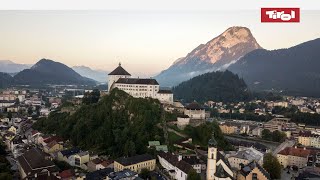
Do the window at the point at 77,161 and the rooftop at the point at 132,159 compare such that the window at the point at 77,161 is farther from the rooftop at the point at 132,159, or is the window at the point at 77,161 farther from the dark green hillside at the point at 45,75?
the dark green hillside at the point at 45,75

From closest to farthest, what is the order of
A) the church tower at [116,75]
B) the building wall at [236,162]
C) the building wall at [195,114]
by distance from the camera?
the building wall at [236,162], the building wall at [195,114], the church tower at [116,75]

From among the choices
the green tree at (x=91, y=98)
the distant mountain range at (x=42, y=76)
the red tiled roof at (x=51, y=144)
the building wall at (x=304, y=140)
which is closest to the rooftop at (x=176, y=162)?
the red tiled roof at (x=51, y=144)

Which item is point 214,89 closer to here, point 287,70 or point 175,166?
point 287,70

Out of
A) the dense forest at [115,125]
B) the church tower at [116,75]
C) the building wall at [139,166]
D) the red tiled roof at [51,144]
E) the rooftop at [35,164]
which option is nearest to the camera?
the rooftop at [35,164]

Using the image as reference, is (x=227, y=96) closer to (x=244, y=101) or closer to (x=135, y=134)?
(x=244, y=101)

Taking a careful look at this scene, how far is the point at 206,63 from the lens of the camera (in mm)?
96125

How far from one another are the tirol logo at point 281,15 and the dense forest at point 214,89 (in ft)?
121

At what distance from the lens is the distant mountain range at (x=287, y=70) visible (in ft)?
181

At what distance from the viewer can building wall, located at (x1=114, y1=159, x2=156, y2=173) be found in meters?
12.8

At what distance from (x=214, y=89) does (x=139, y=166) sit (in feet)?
111

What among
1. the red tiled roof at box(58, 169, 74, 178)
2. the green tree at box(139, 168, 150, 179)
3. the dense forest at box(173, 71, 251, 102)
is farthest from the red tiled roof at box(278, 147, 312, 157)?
the dense forest at box(173, 71, 251, 102)

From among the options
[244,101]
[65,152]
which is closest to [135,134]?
[65,152]

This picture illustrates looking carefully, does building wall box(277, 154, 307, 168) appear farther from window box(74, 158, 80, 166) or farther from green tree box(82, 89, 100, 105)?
green tree box(82, 89, 100, 105)

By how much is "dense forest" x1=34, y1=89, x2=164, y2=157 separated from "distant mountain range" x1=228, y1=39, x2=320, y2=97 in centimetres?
3728
